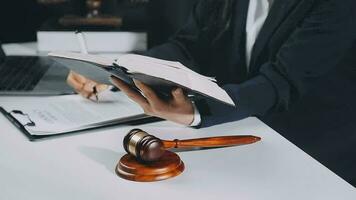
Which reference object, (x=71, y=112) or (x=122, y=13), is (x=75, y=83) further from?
(x=122, y=13)

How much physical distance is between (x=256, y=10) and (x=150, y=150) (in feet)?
2.37

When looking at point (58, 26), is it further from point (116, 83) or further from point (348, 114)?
point (348, 114)

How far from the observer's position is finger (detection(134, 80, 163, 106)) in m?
1.04

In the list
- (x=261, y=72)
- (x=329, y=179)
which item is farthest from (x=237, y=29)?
(x=329, y=179)

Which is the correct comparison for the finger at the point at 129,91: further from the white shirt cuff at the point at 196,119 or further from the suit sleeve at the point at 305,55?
the suit sleeve at the point at 305,55

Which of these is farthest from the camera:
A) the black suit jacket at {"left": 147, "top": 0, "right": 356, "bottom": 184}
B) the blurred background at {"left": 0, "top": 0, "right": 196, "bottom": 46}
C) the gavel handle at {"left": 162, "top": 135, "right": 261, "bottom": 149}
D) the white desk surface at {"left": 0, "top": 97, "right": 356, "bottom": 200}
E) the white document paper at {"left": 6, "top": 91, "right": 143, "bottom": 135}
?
the blurred background at {"left": 0, "top": 0, "right": 196, "bottom": 46}

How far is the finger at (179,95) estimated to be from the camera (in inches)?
41.3

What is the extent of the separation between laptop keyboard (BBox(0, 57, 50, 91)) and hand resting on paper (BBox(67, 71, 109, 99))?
120 mm

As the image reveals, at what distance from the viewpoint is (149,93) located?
41.6 inches

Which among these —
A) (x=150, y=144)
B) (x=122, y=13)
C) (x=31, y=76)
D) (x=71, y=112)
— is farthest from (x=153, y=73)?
(x=122, y=13)

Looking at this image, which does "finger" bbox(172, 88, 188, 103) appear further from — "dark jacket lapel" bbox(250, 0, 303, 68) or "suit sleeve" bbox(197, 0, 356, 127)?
"dark jacket lapel" bbox(250, 0, 303, 68)

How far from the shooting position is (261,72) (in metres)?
1.29

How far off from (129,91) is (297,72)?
0.42 metres

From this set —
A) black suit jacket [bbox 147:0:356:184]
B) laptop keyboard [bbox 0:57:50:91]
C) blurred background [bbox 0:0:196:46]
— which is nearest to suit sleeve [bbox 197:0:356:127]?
black suit jacket [bbox 147:0:356:184]
